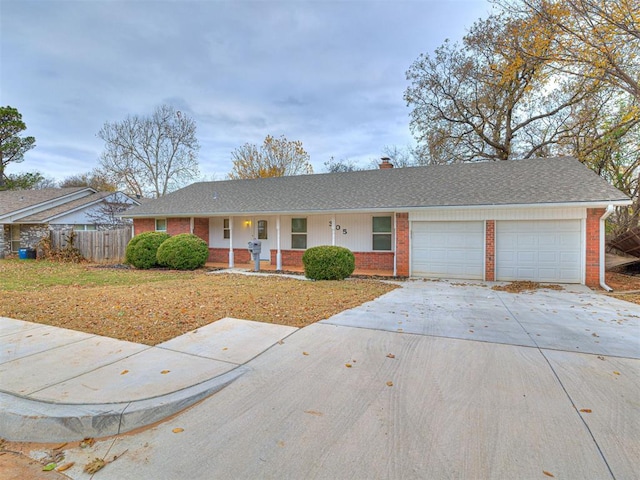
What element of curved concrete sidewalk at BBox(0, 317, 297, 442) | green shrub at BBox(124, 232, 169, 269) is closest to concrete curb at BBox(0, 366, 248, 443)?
curved concrete sidewalk at BBox(0, 317, 297, 442)

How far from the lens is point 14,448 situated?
2.46 meters

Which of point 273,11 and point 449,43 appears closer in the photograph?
point 273,11

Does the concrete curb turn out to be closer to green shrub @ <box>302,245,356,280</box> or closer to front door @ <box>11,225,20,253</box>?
green shrub @ <box>302,245,356,280</box>

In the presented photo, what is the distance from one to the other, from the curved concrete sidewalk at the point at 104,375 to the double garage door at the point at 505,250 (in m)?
7.81

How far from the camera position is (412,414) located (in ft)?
8.93

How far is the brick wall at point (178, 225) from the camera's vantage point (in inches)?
615

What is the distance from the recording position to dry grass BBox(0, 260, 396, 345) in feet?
17.0

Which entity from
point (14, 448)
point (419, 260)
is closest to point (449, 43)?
point (419, 260)

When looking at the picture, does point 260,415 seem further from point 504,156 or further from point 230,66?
Answer: point 504,156

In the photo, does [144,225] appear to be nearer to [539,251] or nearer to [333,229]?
[333,229]

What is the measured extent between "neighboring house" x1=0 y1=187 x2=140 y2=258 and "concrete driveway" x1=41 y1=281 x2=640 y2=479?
21430 mm

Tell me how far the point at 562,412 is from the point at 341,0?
39.8ft

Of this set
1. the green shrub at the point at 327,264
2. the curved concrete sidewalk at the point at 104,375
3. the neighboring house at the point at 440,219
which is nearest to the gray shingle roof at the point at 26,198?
the neighboring house at the point at 440,219

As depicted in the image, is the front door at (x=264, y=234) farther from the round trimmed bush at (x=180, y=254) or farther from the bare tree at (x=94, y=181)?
the bare tree at (x=94, y=181)
